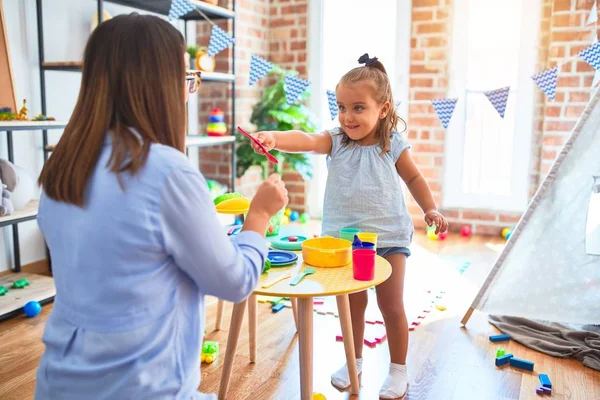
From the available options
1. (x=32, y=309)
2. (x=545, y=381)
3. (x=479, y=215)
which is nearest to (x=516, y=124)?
(x=479, y=215)

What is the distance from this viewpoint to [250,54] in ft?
15.0

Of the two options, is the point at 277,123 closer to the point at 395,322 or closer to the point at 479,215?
the point at 479,215

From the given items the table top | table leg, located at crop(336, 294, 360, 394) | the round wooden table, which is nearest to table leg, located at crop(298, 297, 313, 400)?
the round wooden table

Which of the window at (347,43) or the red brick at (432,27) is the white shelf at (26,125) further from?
the red brick at (432,27)

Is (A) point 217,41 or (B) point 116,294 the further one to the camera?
(A) point 217,41

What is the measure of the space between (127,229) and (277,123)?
3.49 m

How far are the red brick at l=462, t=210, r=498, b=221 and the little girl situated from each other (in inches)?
98.3

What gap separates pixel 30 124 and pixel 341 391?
5.87 ft

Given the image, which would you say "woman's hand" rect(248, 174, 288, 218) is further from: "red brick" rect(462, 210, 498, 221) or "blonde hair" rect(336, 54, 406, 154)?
"red brick" rect(462, 210, 498, 221)

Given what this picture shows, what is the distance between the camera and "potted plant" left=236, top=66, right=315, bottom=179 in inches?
169

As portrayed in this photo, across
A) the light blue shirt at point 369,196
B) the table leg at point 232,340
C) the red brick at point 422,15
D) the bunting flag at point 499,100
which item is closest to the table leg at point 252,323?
the table leg at point 232,340

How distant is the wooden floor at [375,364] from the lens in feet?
6.63

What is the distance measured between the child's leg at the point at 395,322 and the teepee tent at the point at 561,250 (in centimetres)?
68

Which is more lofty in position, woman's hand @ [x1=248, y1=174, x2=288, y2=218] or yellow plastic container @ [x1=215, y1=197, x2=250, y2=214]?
woman's hand @ [x1=248, y1=174, x2=288, y2=218]
